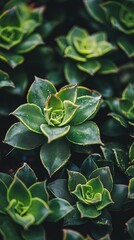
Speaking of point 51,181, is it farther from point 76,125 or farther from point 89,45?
point 89,45

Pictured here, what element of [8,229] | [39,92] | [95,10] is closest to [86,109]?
[39,92]

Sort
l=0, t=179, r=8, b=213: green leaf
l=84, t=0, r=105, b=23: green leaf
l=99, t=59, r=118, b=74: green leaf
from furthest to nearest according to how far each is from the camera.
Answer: l=84, t=0, r=105, b=23: green leaf → l=99, t=59, r=118, b=74: green leaf → l=0, t=179, r=8, b=213: green leaf

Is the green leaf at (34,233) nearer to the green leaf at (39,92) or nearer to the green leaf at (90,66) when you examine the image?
the green leaf at (39,92)

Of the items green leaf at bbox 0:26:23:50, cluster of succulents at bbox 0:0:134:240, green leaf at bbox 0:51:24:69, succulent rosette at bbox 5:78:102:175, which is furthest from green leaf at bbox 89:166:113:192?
green leaf at bbox 0:26:23:50

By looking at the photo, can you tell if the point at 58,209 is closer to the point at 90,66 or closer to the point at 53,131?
the point at 53,131

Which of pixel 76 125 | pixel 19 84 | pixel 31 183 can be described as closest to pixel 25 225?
pixel 31 183

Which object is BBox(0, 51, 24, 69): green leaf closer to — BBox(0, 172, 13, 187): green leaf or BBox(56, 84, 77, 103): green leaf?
BBox(56, 84, 77, 103): green leaf
